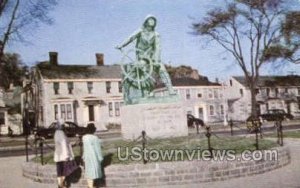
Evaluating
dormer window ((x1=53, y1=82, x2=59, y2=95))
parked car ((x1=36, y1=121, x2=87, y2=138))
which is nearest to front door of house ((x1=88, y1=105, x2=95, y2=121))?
dormer window ((x1=53, y1=82, x2=59, y2=95))

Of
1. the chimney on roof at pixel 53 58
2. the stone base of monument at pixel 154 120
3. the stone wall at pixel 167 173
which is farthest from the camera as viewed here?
the chimney on roof at pixel 53 58

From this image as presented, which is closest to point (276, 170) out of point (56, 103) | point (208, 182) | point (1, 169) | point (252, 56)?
point (208, 182)

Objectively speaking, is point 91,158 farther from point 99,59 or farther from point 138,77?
point 99,59

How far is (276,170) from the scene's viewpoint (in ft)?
43.6

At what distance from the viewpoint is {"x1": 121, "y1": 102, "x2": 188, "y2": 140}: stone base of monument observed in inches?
639

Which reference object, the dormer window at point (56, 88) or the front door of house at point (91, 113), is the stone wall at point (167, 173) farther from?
the front door of house at point (91, 113)

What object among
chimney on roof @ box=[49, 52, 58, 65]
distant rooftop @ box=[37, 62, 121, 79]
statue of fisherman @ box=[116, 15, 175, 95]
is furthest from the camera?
→ chimney on roof @ box=[49, 52, 58, 65]

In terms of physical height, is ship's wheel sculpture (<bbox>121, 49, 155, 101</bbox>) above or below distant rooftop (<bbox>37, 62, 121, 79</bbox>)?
below

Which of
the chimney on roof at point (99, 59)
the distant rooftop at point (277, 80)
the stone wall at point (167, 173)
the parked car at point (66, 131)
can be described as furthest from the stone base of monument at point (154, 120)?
the distant rooftop at point (277, 80)

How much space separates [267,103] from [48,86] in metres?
34.2

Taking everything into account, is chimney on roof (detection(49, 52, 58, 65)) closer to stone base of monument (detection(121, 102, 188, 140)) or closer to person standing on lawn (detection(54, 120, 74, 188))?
stone base of monument (detection(121, 102, 188, 140))

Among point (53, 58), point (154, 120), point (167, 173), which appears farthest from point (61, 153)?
point (53, 58)

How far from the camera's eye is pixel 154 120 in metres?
16.4

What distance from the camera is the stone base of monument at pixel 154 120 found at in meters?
16.2
